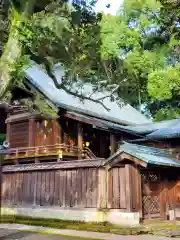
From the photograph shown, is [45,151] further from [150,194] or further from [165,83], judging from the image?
[165,83]

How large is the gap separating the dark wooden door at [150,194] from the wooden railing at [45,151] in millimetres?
6714

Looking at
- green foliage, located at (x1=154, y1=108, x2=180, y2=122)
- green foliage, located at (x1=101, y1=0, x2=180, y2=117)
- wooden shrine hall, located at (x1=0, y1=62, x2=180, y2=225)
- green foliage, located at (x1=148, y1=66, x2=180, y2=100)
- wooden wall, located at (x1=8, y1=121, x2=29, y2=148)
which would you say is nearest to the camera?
wooden shrine hall, located at (x1=0, y1=62, x2=180, y2=225)

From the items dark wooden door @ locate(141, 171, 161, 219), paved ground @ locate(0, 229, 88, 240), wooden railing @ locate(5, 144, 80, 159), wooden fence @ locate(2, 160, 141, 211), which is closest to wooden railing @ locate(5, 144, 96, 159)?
wooden railing @ locate(5, 144, 80, 159)

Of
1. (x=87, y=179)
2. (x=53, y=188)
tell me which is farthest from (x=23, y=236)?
(x=53, y=188)

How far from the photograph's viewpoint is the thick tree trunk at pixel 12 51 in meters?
7.12

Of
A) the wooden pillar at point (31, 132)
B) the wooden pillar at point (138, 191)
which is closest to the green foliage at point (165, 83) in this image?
the wooden pillar at point (138, 191)

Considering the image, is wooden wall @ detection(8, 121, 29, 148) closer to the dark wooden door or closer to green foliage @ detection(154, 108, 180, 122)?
the dark wooden door

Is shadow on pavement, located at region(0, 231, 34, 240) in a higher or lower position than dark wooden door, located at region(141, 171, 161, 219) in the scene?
lower

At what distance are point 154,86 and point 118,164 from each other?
3.93 metres

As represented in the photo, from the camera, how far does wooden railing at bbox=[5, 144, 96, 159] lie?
62.0ft

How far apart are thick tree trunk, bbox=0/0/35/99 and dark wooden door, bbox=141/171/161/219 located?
772 cm

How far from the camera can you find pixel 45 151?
64.3 feet

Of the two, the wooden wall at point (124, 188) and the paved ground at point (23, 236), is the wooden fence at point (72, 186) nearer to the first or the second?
the wooden wall at point (124, 188)

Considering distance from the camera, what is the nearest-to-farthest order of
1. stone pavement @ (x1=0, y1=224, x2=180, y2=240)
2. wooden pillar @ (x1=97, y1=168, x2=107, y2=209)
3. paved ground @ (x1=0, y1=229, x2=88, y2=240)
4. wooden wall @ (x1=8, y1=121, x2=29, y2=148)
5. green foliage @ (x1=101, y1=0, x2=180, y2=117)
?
stone pavement @ (x1=0, y1=224, x2=180, y2=240), paved ground @ (x1=0, y1=229, x2=88, y2=240), wooden pillar @ (x1=97, y1=168, x2=107, y2=209), wooden wall @ (x1=8, y1=121, x2=29, y2=148), green foliage @ (x1=101, y1=0, x2=180, y2=117)
